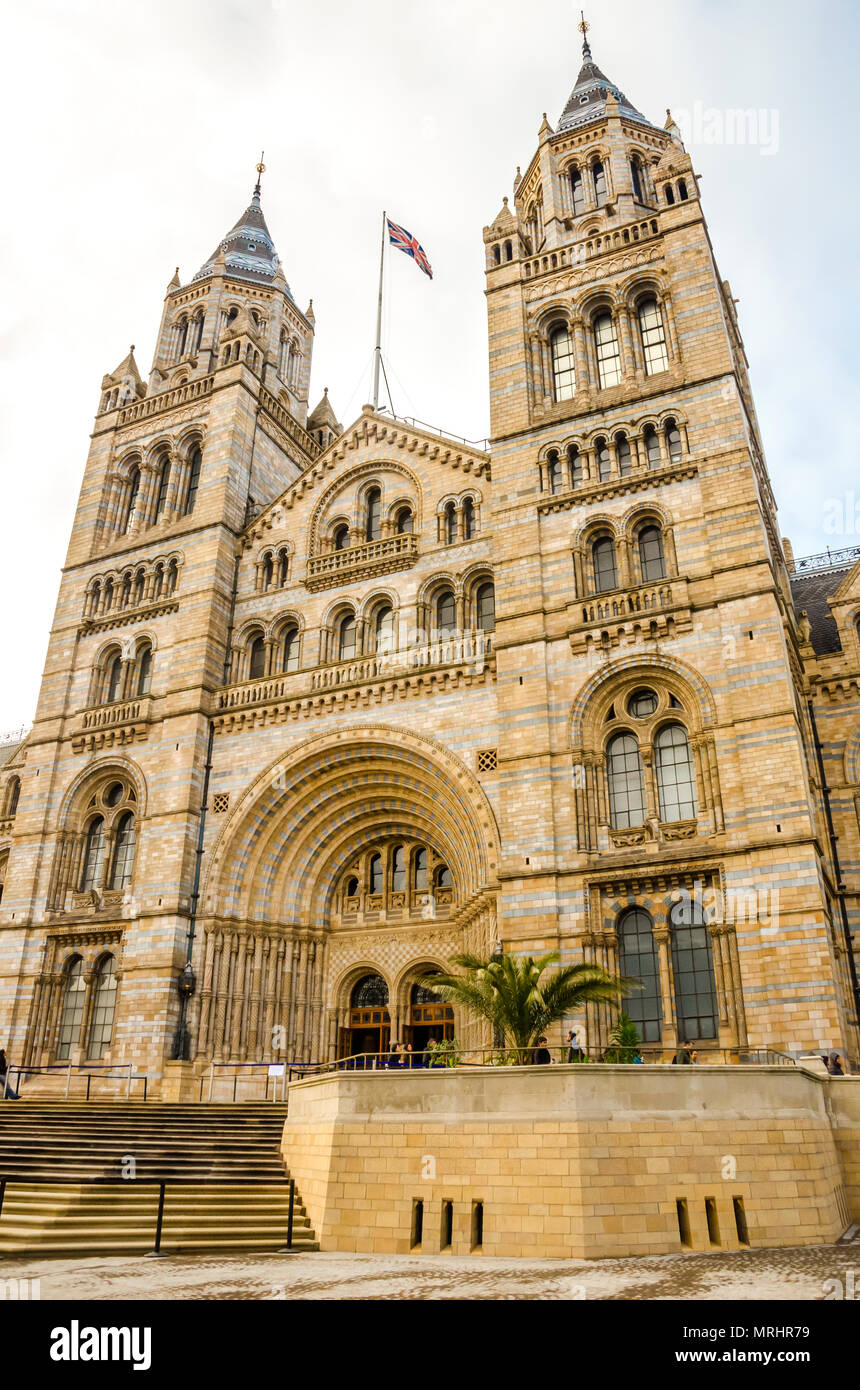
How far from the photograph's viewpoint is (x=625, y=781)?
2270 centimetres

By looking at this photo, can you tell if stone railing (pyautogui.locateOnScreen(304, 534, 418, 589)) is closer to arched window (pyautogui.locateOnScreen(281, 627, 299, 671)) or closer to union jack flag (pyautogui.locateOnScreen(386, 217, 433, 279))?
arched window (pyautogui.locateOnScreen(281, 627, 299, 671))

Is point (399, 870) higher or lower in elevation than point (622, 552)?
lower

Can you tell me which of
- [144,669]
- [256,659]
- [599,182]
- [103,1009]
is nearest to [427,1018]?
[103,1009]

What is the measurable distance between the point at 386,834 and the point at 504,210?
67.8 feet

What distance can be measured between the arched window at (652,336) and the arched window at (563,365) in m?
2.08

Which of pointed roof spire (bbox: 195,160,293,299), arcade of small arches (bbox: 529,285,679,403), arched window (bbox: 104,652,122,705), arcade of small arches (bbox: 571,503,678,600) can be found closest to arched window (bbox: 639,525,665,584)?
arcade of small arches (bbox: 571,503,678,600)

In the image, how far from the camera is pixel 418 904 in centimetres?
2711

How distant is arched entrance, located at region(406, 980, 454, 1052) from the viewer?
1022 inches

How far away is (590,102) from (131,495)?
868 inches

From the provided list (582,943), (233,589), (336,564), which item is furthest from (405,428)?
(582,943)

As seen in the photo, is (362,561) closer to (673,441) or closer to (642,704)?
(673,441)

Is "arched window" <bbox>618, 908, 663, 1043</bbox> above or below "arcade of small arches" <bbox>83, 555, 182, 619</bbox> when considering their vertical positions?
below

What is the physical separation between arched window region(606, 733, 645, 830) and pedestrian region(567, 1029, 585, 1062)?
494 cm

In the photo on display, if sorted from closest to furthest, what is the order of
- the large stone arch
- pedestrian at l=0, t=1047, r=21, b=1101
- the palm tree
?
the palm tree < pedestrian at l=0, t=1047, r=21, b=1101 < the large stone arch
